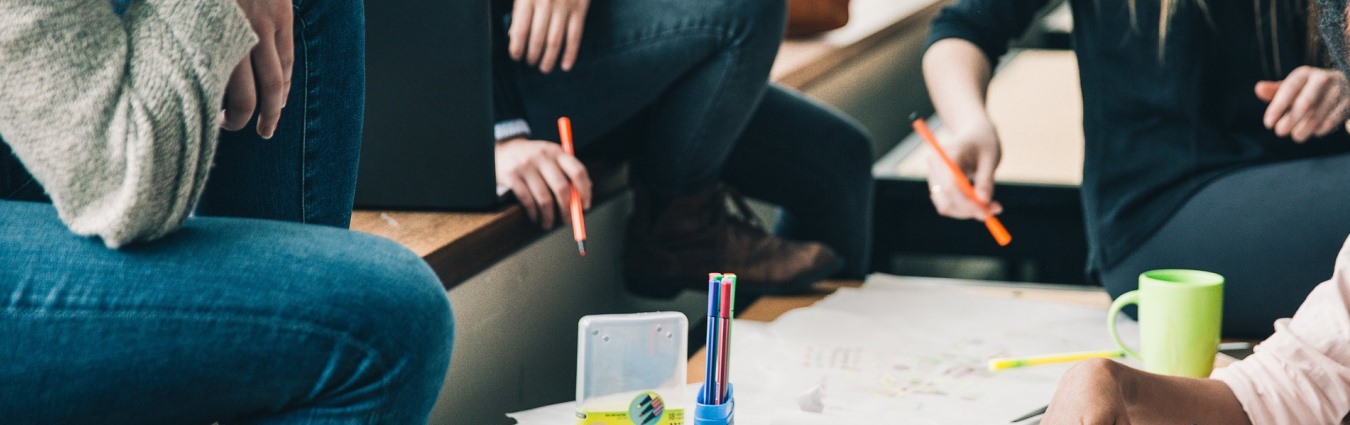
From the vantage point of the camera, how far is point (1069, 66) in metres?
2.70

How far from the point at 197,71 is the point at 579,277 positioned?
0.82 meters

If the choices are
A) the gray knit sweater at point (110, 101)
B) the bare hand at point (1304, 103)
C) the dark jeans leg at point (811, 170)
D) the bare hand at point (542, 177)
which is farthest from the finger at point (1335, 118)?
the gray knit sweater at point (110, 101)

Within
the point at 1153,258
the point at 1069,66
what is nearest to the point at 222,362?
the point at 1153,258

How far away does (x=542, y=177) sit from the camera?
3.79 ft

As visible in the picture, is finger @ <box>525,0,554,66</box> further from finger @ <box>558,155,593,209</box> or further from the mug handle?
the mug handle

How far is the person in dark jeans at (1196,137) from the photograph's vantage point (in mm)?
1176

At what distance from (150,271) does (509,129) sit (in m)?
0.67

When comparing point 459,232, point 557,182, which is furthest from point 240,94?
point 557,182

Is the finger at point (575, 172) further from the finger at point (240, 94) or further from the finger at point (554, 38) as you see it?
the finger at point (240, 94)

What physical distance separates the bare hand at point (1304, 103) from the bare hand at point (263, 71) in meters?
0.91

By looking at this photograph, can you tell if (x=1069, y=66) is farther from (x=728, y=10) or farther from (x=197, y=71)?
(x=197, y=71)

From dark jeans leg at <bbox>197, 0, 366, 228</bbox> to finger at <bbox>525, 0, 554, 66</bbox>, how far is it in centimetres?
40

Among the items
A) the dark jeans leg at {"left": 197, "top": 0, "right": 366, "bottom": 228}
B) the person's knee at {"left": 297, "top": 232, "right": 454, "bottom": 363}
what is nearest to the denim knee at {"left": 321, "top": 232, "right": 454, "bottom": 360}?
the person's knee at {"left": 297, "top": 232, "right": 454, "bottom": 363}

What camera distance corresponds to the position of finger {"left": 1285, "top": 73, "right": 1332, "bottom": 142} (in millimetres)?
1156
